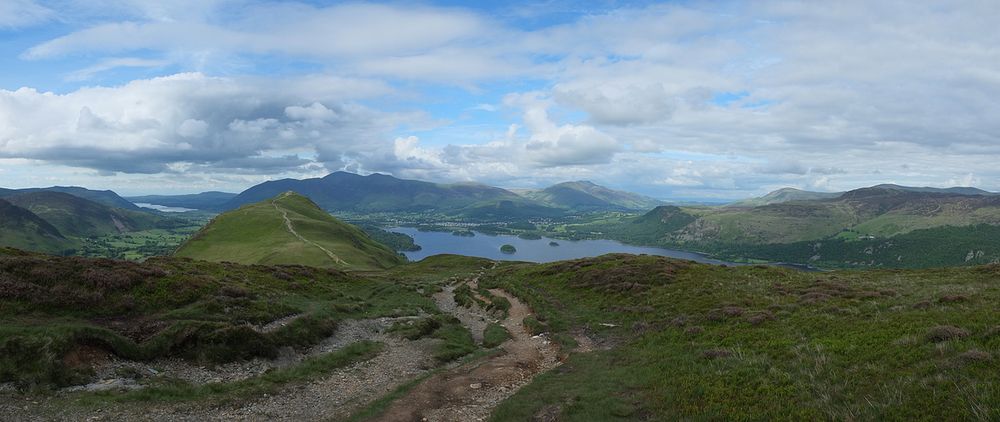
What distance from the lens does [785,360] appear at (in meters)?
21.0

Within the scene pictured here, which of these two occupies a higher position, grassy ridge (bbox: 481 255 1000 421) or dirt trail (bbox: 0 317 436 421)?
grassy ridge (bbox: 481 255 1000 421)

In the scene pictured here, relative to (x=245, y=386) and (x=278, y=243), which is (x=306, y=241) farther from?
(x=245, y=386)

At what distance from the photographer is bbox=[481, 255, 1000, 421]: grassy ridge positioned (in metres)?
15.2

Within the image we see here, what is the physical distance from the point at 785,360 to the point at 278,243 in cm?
14621

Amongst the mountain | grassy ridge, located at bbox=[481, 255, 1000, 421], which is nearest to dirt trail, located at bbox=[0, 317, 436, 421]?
grassy ridge, located at bbox=[481, 255, 1000, 421]

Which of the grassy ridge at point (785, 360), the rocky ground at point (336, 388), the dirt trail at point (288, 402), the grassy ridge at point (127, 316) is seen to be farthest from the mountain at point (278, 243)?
the grassy ridge at point (785, 360)

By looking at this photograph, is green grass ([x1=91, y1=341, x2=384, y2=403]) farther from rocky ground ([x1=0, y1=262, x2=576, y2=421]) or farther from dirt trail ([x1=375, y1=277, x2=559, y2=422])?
dirt trail ([x1=375, y1=277, x2=559, y2=422])

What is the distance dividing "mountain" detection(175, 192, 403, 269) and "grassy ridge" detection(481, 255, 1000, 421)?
97486 mm

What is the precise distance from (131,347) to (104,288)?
10.5 m

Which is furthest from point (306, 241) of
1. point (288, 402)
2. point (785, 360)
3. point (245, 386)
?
point (785, 360)

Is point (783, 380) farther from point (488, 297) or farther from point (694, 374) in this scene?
point (488, 297)

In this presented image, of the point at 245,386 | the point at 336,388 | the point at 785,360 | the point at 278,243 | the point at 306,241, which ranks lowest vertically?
the point at 278,243

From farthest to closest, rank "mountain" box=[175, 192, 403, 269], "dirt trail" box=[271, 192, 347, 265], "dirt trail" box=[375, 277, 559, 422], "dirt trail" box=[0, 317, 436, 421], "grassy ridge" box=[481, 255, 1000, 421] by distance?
"dirt trail" box=[271, 192, 347, 265] → "mountain" box=[175, 192, 403, 269] → "dirt trail" box=[375, 277, 559, 422] → "dirt trail" box=[0, 317, 436, 421] → "grassy ridge" box=[481, 255, 1000, 421]

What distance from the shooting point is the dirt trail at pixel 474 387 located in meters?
20.5
